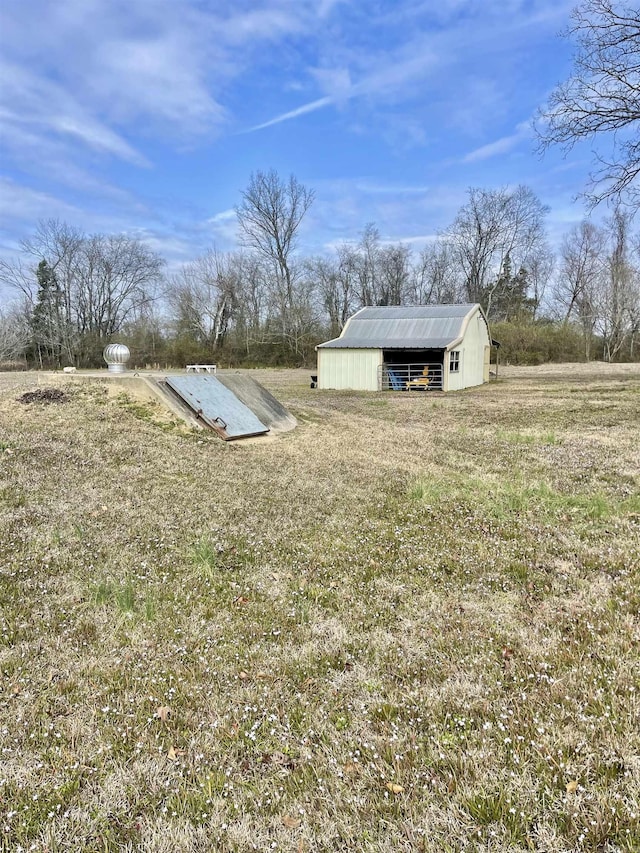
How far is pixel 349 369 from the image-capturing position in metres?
22.2

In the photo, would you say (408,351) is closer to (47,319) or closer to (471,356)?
(471,356)

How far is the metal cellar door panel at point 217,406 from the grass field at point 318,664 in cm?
246

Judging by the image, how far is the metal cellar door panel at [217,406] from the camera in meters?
8.48

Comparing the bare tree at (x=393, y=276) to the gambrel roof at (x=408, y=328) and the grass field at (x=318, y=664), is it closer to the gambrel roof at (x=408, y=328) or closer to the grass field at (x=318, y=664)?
the gambrel roof at (x=408, y=328)

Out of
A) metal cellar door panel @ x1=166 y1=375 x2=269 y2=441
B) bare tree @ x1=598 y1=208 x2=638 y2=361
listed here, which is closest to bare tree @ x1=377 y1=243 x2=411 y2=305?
bare tree @ x1=598 y1=208 x2=638 y2=361

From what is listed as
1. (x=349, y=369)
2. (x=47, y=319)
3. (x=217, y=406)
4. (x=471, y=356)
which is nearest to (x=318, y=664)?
(x=217, y=406)

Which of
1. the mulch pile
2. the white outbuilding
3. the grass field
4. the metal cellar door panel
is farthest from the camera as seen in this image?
the white outbuilding

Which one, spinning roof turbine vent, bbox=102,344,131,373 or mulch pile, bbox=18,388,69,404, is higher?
spinning roof turbine vent, bbox=102,344,131,373

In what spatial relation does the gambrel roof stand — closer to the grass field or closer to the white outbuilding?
the white outbuilding

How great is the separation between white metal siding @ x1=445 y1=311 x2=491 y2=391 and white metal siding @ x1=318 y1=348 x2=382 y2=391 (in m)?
3.32

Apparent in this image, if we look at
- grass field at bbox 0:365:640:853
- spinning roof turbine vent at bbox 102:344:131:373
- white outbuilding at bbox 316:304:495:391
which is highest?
white outbuilding at bbox 316:304:495:391

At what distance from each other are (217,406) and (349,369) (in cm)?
1381

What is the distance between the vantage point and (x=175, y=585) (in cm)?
348

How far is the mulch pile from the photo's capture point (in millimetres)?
8367
